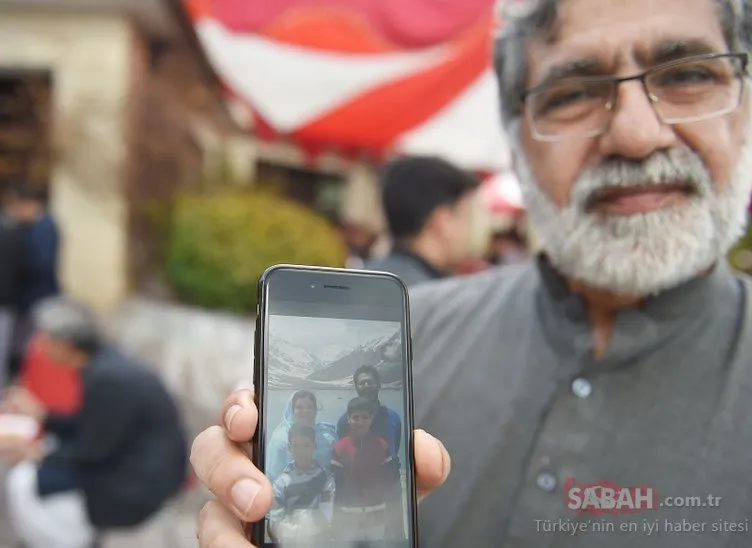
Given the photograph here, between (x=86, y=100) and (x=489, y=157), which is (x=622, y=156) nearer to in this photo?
(x=489, y=157)

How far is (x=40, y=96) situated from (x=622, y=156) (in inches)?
263

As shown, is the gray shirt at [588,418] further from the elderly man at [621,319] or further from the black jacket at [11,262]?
the black jacket at [11,262]

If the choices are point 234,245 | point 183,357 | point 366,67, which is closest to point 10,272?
point 183,357

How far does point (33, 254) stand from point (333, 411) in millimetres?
4704

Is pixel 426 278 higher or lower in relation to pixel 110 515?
higher

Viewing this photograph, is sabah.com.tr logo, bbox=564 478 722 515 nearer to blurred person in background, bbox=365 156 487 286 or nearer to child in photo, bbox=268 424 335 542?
child in photo, bbox=268 424 335 542

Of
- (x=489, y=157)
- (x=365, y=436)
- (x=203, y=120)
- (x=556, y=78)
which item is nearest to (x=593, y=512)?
(x=365, y=436)

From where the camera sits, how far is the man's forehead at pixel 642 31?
96 cm

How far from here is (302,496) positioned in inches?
29.4

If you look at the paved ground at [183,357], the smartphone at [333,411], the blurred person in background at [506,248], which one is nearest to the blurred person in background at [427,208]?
the paved ground at [183,357]

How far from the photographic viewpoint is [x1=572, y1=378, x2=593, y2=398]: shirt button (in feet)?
3.40

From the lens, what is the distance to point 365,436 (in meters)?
0.78

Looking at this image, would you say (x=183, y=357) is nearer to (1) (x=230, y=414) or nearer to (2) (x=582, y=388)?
(2) (x=582, y=388)

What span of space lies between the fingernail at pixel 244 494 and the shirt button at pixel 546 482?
440mm
